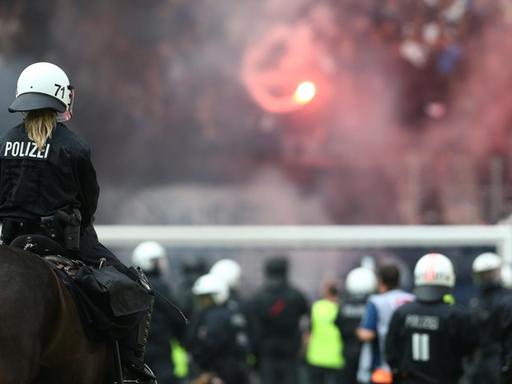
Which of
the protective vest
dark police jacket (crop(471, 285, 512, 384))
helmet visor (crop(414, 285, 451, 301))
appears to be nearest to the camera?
helmet visor (crop(414, 285, 451, 301))

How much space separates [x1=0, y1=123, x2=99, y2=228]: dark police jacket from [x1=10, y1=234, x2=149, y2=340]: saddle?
6.4 inches

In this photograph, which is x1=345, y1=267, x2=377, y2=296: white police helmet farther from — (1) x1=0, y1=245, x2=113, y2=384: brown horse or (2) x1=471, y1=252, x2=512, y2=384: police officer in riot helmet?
(1) x1=0, y1=245, x2=113, y2=384: brown horse

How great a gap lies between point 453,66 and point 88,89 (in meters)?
9.56

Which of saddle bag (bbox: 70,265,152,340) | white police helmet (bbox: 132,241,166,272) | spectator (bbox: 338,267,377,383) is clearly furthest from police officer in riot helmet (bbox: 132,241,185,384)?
saddle bag (bbox: 70,265,152,340)

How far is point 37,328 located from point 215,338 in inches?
301

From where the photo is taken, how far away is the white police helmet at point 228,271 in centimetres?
A: 1695

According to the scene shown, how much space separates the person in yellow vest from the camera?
53.3ft

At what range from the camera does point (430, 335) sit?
9.61m

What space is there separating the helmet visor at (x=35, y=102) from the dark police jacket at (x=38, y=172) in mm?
162

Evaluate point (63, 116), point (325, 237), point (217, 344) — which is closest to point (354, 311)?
point (217, 344)

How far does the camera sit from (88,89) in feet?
111

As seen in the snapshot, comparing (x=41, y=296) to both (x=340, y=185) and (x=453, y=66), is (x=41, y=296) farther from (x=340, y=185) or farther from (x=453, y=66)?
(x=453, y=66)

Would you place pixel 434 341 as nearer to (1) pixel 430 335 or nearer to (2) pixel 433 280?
(1) pixel 430 335

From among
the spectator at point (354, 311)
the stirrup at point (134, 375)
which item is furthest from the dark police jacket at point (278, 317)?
the stirrup at point (134, 375)
